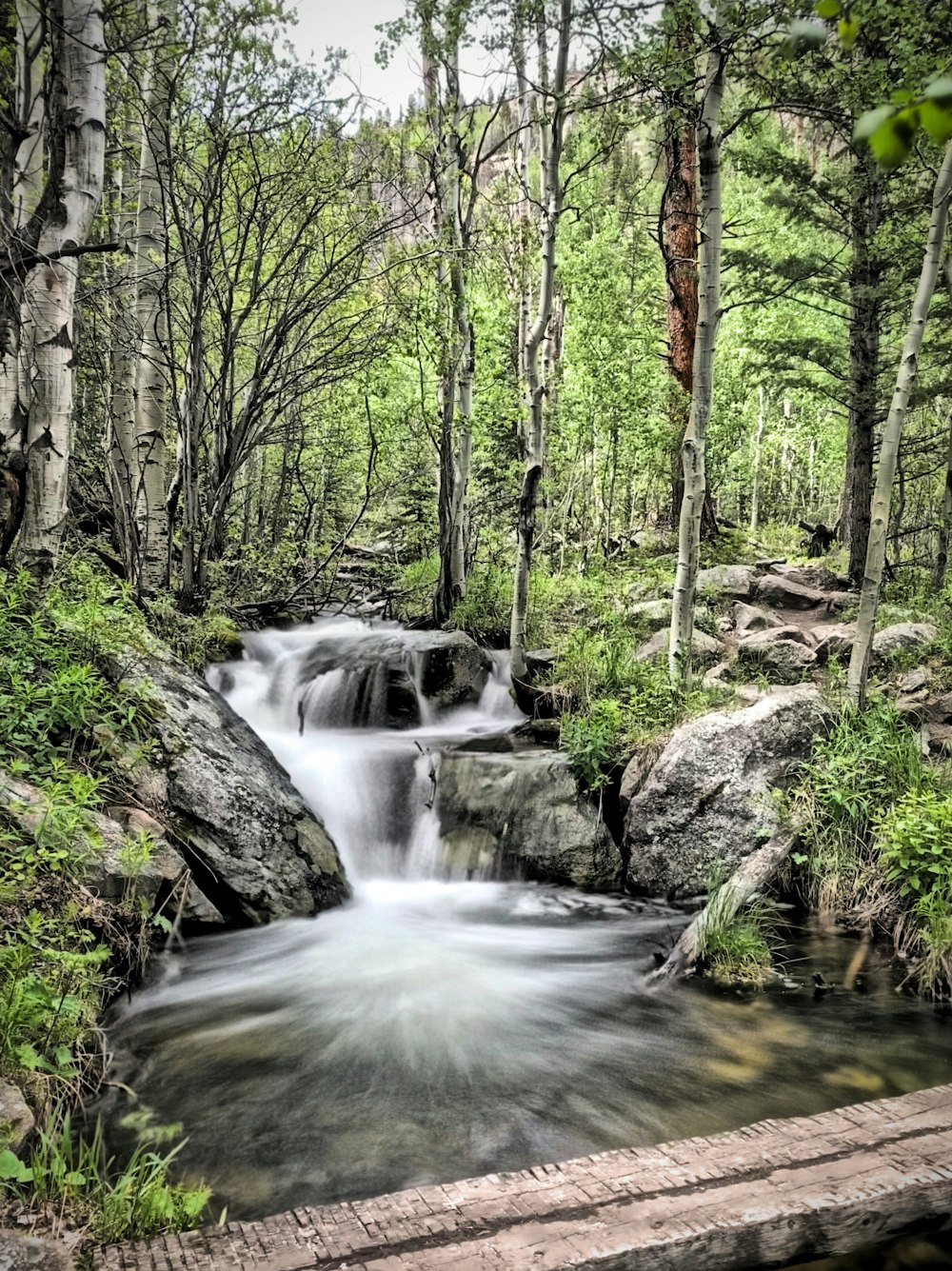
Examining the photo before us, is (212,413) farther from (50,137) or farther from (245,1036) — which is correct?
(245,1036)

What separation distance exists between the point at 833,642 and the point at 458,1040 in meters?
7.06

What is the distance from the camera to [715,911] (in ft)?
18.7

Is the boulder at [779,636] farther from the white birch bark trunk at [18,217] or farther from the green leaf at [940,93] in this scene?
the green leaf at [940,93]

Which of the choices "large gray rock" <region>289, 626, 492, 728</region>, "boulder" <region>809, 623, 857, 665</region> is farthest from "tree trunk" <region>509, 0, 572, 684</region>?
"boulder" <region>809, 623, 857, 665</region>

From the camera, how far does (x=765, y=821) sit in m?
6.91

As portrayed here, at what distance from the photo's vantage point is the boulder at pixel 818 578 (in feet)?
43.3

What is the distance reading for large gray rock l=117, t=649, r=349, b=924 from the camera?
6191 millimetres

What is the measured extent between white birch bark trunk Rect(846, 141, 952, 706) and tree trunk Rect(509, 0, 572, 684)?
3.85 meters

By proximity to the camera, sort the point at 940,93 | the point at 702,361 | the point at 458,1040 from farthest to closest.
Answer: the point at 702,361
the point at 458,1040
the point at 940,93

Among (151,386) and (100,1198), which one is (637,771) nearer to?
(100,1198)

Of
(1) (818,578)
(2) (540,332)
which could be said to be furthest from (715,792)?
(1) (818,578)

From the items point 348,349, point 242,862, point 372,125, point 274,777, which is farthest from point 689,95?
point 242,862

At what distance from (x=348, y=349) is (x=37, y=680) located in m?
6.40

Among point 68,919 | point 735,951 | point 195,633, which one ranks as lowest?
point 735,951
